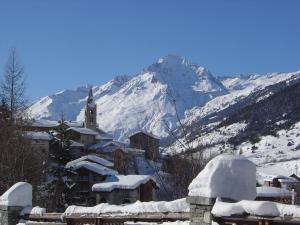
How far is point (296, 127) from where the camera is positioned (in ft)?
545

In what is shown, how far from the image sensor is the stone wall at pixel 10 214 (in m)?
14.5

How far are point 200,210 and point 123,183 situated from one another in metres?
35.2

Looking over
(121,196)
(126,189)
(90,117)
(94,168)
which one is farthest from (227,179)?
(90,117)

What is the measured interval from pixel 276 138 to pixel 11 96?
146 metres

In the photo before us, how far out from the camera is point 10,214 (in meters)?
14.5

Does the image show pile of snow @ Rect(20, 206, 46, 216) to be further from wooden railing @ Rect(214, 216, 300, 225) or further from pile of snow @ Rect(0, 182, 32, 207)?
wooden railing @ Rect(214, 216, 300, 225)

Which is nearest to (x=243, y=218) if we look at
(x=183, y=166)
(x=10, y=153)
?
(x=183, y=166)

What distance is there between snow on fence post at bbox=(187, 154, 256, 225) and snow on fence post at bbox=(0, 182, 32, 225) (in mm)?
6787

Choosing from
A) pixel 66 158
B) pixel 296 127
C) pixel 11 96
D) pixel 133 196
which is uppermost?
pixel 296 127

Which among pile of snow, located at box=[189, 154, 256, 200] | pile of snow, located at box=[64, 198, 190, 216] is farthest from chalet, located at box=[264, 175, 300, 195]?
pile of snow, located at box=[189, 154, 256, 200]

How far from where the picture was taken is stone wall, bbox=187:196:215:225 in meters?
9.08

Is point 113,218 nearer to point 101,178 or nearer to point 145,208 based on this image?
point 145,208

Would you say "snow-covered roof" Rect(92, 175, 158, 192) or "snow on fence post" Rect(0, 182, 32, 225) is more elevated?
"snow-covered roof" Rect(92, 175, 158, 192)

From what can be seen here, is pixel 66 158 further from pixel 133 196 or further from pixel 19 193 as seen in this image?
pixel 19 193
